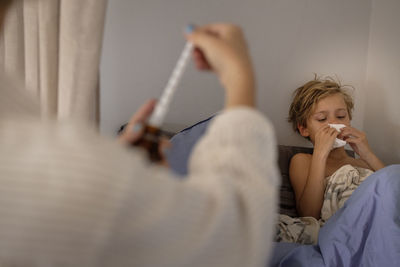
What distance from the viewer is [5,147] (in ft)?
0.96

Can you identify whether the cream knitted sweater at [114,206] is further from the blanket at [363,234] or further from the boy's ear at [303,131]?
the boy's ear at [303,131]

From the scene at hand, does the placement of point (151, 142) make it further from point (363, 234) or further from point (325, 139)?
point (325, 139)

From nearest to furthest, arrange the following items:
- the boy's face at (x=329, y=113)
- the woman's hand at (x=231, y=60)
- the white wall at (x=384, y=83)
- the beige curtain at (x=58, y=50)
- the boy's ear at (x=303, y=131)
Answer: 1. the woman's hand at (x=231, y=60)
2. the beige curtain at (x=58, y=50)
3. the boy's face at (x=329, y=113)
4. the boy's ear at (x=303, y=131)
5. the white wall at (x=384, y=83)

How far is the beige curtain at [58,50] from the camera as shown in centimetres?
78

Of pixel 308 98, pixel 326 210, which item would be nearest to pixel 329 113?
pixel 308 98

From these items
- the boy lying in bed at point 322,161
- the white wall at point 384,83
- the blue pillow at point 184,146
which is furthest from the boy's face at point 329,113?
the blue pillow at point 184,146

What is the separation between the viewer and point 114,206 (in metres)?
0.28

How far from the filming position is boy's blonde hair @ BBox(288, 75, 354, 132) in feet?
5.66

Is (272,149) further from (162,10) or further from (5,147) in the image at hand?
(162,10)

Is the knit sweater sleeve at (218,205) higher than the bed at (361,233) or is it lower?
higher

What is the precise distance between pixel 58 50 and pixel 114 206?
26.3 inches

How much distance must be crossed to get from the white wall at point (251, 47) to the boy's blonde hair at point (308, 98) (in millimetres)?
101

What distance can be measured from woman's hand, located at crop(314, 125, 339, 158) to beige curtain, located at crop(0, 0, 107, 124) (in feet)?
3.47

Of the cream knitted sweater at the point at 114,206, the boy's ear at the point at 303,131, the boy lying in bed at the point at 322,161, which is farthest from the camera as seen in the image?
the boy's ear at the point at 303,131
